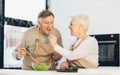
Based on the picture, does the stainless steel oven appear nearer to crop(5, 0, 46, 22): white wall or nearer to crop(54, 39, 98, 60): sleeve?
crop(5, 0, 46, 22): white wall

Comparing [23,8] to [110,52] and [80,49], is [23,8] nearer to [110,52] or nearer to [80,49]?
[110,52]

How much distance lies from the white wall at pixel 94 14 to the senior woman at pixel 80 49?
1.53 metres

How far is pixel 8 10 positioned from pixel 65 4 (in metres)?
0.76

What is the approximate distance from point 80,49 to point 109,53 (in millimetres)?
1556

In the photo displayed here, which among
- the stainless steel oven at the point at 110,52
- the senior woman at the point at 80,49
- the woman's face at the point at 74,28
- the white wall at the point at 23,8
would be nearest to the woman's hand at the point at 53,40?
the senior woman at the point at 80,49

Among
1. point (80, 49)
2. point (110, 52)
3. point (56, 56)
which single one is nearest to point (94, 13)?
point (110, 52)

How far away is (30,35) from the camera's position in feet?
4.57

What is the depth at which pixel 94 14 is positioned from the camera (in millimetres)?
3041

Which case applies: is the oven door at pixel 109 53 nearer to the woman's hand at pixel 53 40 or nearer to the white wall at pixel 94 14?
the white wall at pixel 94 14

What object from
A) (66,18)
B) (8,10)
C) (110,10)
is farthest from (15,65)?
(110,10)

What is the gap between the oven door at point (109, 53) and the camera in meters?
2.70

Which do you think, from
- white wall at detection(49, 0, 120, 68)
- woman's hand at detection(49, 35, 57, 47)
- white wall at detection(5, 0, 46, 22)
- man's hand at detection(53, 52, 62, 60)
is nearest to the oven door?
white wall at detection(49, 0, 120, 68)

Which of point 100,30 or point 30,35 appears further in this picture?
point 100,30

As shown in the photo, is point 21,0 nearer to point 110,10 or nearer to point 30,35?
point 110,10
